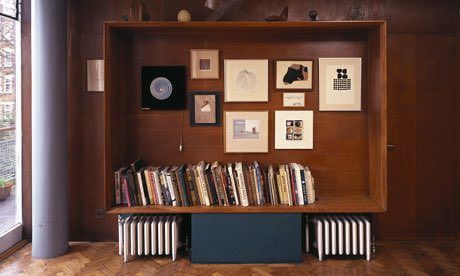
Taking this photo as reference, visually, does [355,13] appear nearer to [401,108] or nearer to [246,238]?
[401,108]

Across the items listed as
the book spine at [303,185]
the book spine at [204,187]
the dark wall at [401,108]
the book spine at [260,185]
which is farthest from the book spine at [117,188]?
the book spine at [303,185]

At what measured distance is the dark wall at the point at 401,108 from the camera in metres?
3.44

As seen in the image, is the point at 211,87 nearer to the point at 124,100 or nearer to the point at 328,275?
the point at 124,100

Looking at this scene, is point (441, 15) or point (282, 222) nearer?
point (282, 222)

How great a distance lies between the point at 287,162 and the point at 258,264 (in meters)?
0.96

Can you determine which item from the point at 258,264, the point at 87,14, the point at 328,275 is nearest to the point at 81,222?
the point at 258,264

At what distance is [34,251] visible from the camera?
10.5ft

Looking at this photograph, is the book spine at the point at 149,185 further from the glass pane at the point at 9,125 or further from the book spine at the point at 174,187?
the glass pane at the point at 9,125

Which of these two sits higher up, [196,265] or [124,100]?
[124,100]

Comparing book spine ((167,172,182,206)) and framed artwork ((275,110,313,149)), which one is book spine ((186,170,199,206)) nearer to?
book spine ((167,172,182,206))

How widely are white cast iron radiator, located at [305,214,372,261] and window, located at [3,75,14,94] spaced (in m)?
3.04

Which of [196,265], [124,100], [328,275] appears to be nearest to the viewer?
[328,275]

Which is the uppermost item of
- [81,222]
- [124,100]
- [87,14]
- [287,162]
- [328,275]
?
[87,14]

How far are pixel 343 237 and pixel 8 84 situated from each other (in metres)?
3.33
